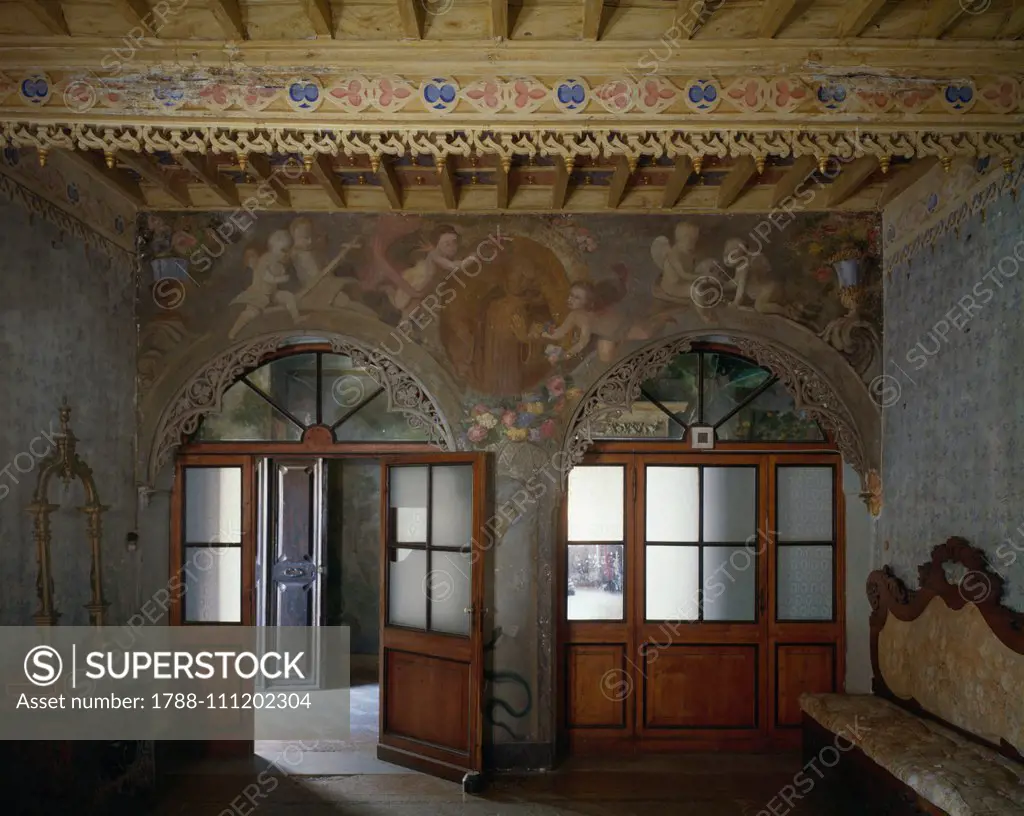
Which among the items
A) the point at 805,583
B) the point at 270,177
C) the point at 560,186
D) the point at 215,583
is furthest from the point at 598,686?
the point at 270,177

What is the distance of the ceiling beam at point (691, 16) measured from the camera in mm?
3377

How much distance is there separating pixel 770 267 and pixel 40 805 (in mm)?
4811

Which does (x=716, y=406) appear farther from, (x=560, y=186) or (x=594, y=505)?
(x=560, y=186)

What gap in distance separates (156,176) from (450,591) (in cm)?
292

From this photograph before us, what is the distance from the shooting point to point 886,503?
17.3 ft

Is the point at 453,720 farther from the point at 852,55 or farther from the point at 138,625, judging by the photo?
the point at 852,55

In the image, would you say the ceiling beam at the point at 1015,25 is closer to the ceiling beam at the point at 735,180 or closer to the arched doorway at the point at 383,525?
the ceiling beam at the point at 735,180

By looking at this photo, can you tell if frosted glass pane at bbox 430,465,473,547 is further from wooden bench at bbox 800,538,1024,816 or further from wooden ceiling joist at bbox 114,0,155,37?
wooden ceiling joist at bbox 114,0,155,37

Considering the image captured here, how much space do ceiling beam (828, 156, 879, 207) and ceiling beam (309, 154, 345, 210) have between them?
2.80 meters

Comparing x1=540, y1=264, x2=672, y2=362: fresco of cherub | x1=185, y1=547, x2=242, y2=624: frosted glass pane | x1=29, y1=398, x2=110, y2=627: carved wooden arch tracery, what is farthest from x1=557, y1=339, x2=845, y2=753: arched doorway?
x1=29, y1=398, x2=110, y2=627: carved wooden arch tracery

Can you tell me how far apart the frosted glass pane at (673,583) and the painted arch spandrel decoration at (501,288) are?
3.92 feet

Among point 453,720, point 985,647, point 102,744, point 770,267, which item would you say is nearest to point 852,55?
point 770,267

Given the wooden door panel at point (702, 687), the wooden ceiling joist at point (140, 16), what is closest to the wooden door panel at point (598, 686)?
the wooden door panel at point (702, 687)

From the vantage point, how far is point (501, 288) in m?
5.48
